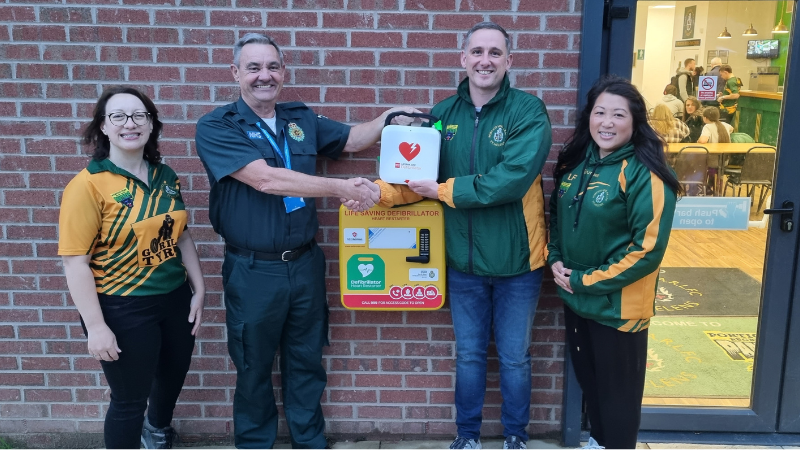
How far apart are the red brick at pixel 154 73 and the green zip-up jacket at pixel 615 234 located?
1.94 meters

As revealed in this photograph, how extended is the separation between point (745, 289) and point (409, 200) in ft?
6.34

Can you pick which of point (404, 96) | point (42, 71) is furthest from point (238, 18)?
point (42, 71)

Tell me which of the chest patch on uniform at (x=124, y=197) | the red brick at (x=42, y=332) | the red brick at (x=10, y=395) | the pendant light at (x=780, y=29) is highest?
the pendant light at (x=780, y=29)

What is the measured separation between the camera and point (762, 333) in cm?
340

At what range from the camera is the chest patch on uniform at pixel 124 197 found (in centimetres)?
257

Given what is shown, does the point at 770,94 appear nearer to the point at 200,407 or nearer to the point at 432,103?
the point at 432,103

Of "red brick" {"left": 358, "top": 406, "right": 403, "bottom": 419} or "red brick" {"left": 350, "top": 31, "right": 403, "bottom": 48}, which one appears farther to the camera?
"red brick" {"left": 358, "top": 406, "right": 403, "bottom": 419}

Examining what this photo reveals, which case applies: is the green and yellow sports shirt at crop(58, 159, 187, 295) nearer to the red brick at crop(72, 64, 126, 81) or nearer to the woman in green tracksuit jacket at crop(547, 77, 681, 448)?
the red brick at crop(72, 64, 126, 81)

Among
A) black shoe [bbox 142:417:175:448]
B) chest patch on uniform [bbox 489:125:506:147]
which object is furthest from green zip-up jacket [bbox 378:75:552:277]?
black shoe [bbox 142:417:175:448]

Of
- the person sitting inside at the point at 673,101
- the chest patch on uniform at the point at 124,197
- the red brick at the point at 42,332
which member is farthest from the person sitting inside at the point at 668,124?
the red brick at the point at 42,332

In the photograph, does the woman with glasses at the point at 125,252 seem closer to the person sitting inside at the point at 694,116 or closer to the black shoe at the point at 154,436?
the black shoe at the point at 154,436

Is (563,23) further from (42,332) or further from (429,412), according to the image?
(42,332)

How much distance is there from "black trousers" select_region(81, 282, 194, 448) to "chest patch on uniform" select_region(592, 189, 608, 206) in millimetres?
1824

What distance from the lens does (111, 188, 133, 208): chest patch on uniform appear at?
8.45 ft
